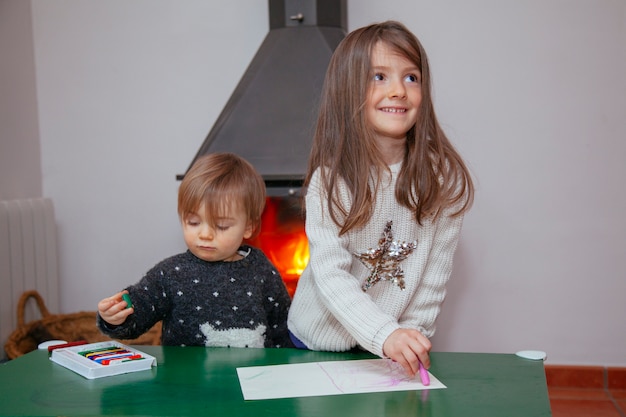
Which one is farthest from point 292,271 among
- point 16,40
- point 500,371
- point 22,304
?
point 16,40

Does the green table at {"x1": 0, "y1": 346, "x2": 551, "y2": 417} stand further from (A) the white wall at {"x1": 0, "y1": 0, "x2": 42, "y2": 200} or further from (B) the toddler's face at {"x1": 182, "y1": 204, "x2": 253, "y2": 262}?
(A) the white wall at {"x1": 0, "y1": 0, "x2": 42, "y2": 200}

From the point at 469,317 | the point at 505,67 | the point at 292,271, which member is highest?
the point at 505,67

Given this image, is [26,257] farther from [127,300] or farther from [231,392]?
[231,392]

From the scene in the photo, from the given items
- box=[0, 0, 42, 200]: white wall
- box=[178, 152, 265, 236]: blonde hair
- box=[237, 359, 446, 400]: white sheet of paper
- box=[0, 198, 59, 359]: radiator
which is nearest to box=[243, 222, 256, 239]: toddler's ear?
box=[178, 152, 265, 236]: blonde hair

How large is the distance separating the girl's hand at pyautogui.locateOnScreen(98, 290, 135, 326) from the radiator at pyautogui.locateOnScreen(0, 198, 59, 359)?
1.08 metres

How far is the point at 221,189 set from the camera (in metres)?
1.37

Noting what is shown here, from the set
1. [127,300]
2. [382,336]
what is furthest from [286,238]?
[382,336]

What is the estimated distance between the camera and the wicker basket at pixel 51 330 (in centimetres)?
215

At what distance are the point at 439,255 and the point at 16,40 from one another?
1771mm

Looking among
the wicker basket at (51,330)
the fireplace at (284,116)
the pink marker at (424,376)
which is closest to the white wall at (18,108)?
the wicker basket at (51,330)

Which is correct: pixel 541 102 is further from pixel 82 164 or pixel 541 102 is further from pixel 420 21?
pixel 82 164

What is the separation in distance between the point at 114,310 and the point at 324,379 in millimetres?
428

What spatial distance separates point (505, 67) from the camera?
7.14ft

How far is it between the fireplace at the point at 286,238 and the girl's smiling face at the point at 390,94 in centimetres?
72
